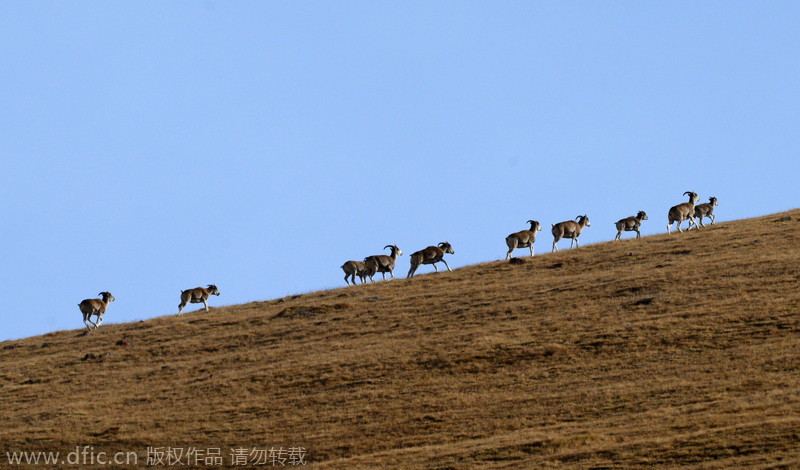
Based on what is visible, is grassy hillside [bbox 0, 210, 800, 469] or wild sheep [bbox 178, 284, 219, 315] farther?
wild sheep [bbox 178, 284, 219, 315]

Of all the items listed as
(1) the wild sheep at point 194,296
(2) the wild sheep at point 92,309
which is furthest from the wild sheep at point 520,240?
(2) the wild sheep at point 92,309

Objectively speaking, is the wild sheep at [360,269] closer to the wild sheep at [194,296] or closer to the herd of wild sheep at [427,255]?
the herd of wild sheep at [427,255]

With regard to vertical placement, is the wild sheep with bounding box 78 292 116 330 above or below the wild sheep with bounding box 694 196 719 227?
below

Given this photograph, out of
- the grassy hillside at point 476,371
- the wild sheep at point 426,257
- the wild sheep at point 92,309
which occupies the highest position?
the wild sheep at point 426,257

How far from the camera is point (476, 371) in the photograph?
97.8 ft

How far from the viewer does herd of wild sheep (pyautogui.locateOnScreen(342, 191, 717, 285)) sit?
151 feet

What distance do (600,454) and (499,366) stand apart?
907 centimetres

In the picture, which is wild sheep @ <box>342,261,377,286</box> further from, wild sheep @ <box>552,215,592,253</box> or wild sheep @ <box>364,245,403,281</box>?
wild sheep @ <box>552,215,592,253</box>

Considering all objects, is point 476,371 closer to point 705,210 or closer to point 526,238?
point 526,238

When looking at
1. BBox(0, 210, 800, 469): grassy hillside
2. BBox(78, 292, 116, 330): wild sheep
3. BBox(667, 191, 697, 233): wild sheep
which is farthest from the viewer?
BBox(667, 191, 697, 233): wild sheep

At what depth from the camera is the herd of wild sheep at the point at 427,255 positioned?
44237 mm

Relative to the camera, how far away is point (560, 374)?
28391 mm

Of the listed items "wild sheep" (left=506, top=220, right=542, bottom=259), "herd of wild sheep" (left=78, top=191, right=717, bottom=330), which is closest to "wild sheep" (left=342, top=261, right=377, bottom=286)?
"herd of wild sheep" (left=78, top=191, right=717, bottom=330)

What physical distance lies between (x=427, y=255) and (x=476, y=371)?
16343mm
